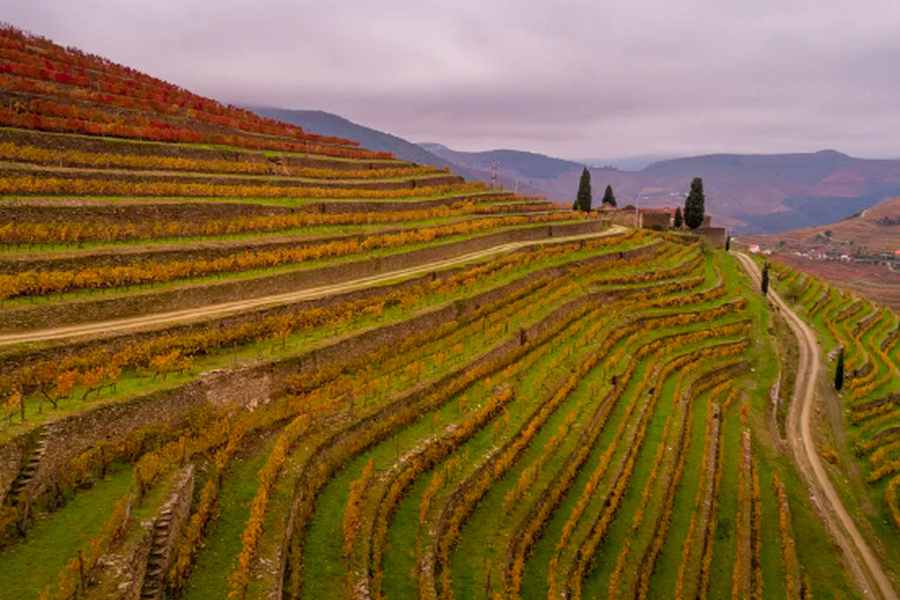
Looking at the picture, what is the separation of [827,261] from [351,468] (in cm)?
20110

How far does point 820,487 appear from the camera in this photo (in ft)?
108

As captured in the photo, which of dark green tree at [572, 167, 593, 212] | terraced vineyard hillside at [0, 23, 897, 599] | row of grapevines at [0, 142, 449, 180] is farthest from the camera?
dark green tree at [572, 167, 593, 212]

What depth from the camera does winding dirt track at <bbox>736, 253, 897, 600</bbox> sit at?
2725 centimetres

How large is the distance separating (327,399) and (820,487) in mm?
26578

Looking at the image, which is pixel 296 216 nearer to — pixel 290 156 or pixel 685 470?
pixel 290 156

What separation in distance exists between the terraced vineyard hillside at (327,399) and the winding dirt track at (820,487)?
0.99 meters

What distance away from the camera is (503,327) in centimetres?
3662

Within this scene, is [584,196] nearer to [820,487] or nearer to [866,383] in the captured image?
[866,383]

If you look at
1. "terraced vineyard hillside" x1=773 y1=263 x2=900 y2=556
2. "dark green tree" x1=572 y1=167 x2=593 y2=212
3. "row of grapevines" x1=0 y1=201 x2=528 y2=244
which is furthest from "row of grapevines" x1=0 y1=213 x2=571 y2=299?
"dark green tree" x1=572 y1=167 x2=593 y2=212

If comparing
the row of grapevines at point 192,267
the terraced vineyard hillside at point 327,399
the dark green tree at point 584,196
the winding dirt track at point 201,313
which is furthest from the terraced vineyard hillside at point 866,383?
the row of grapevines at point 192,267

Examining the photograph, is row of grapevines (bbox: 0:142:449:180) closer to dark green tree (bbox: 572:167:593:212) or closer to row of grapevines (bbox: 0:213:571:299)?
row of grapevines (bbox: 0:213:571:299)

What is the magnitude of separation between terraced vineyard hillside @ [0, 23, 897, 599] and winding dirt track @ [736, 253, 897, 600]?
990 mm

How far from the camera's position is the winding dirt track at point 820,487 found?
27.2 metres

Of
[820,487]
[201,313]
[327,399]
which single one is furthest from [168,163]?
[820,487]
